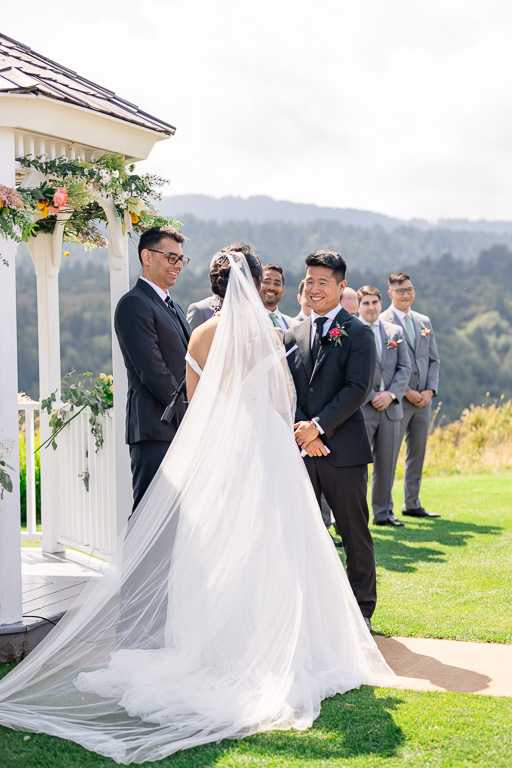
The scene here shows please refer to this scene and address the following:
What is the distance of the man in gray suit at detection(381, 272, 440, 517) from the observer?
8328 mm

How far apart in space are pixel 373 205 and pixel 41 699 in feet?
293

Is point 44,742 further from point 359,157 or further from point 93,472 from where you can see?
point 359,157

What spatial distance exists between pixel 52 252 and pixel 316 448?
2859 millimetres

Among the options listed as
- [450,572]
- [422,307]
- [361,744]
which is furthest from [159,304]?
[422,307]

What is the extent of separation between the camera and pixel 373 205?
292ft

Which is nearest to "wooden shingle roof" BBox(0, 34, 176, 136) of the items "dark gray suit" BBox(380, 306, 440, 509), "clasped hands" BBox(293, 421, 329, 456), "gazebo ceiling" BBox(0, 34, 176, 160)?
"gazebo ceiling" BBox(0, 34, 176, 160)

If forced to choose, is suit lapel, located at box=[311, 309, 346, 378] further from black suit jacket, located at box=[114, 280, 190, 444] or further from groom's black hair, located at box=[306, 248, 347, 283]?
black suit jacket, located at box=[114, 280, 190, 444]

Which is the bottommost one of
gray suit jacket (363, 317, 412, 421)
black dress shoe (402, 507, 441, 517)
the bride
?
black dress shoe (402, 507, 441, 517)

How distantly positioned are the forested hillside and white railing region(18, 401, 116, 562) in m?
32.9

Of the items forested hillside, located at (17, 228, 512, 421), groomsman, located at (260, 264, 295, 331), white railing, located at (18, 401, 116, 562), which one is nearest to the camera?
white railing, located at (18, 401, 116, 562)

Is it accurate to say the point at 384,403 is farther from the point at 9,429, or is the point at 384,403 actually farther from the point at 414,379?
the point at 9,429

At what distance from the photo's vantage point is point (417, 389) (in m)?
8.45

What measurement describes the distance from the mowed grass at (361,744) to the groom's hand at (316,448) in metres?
1.41

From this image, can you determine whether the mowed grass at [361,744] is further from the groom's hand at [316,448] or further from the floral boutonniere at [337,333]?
the floral boutonniere at [337,333]
